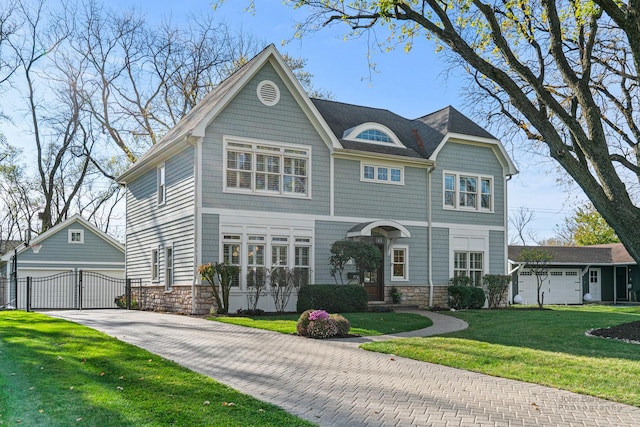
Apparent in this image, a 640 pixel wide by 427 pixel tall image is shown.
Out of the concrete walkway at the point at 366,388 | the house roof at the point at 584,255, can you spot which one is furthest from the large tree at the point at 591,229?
the concrete walkway at the point at 366,388

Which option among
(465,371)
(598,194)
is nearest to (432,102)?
(598,194)

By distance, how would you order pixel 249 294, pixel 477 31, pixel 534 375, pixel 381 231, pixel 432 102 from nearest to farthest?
pixel 534 375 < pixel 477 31 < pixel 249 294 < pixel 381 231 < pixel 432 102

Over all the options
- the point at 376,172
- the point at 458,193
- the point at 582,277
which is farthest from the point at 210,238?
the point at 582,277

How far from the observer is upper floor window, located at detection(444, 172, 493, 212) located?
2412 centimetres

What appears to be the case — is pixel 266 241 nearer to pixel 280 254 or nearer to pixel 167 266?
pixel 280 254

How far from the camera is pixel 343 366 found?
9742 millimetres

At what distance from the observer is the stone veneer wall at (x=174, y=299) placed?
18484 millimetres

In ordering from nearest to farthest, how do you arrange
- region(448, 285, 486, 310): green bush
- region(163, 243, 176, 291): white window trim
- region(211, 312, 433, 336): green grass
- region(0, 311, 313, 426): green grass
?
region(0, 311, 313, 426): green grass → region(211, 312, 433, 336): green grass → region(163, 243, 176, 291): white window trim → region(448, 285, 486, 310): green bush

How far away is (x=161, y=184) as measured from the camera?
866 inches

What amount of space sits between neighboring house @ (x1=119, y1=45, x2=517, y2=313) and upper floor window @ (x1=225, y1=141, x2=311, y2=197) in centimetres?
4

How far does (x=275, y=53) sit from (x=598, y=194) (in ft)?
38.8

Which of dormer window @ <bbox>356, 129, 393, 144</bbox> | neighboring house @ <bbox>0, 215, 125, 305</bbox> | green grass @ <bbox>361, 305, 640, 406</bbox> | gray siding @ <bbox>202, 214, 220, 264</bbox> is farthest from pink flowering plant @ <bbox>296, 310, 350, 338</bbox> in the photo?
neighboring house @ <bbox>0, 215, 125, 305</bbox>

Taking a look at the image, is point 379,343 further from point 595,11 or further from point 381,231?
point 381,231

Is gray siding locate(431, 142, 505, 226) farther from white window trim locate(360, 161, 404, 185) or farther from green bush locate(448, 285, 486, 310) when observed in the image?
green bush locate(448, 285, 486, 310)
